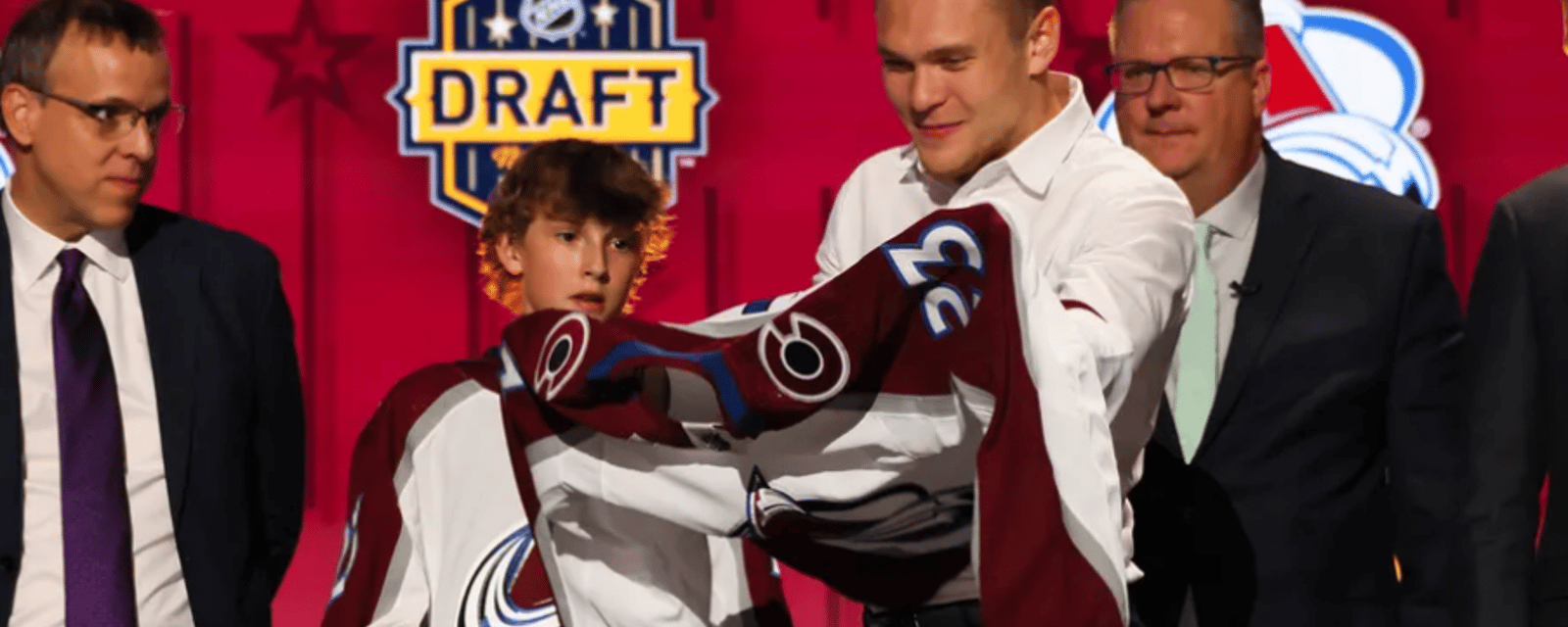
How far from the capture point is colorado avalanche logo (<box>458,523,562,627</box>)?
231 centimetres

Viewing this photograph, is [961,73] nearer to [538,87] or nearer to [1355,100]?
[538,87]

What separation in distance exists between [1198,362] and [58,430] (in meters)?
1.49

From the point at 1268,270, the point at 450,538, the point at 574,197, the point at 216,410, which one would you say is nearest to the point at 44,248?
the point at 216,410

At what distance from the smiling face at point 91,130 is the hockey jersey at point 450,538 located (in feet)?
1.84

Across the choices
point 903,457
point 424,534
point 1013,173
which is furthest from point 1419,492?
point 424,534

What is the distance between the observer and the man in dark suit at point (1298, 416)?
2.70 meters

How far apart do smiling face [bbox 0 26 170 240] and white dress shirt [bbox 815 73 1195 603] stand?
0.98 meters

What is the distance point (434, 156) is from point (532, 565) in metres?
2.14

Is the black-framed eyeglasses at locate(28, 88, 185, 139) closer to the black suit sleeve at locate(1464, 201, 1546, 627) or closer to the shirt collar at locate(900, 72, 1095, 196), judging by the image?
the shirt collar at locate(900, 72, 1095, 196)

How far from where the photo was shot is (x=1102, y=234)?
1.98 metres

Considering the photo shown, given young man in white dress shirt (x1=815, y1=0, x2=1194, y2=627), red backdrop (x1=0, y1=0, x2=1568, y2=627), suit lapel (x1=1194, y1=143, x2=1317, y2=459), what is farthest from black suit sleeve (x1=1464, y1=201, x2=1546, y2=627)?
red backdrop (x1=0, y1=0, x2=1568, y2=627)

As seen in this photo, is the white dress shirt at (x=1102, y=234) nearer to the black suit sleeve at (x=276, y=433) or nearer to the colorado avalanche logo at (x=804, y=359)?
the colorado avalanche logo at (x=804, y=359)

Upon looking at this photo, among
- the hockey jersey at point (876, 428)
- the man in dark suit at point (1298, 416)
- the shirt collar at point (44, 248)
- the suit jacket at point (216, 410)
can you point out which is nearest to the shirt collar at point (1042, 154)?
the hockey jersey at point (876, 428)

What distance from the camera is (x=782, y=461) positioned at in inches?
77.7
